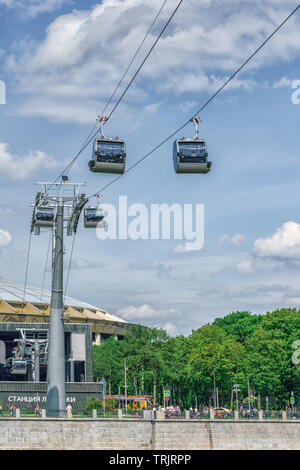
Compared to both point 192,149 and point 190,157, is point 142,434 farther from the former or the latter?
point 192,149

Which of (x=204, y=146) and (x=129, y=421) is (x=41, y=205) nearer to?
(x=129, y=421)

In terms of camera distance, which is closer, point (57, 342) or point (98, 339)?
point (57, 342)

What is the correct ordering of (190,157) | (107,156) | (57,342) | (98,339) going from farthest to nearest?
(98,339), (57,342), (107,156), (190,157)

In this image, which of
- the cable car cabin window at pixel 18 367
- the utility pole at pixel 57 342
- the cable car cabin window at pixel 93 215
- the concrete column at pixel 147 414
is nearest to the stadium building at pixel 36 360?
the cable car cabin window at pixel 18 367

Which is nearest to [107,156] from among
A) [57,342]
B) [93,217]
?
[93,217]

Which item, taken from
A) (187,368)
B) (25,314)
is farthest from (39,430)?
(25,314)

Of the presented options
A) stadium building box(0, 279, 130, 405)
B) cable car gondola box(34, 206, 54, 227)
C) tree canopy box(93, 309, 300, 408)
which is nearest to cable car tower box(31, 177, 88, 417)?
cable car gondola box(34, 206, 54, 227)
